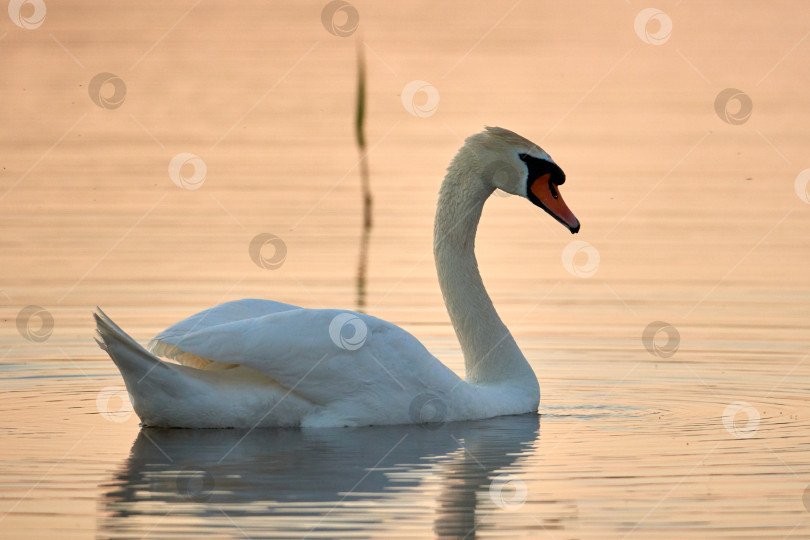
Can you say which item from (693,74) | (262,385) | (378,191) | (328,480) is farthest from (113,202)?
(693,74)

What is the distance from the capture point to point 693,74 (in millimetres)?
31984

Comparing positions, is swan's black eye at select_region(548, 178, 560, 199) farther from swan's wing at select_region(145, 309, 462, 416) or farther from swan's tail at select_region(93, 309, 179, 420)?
swan's tail at select_region(93, 309, 179, 420)

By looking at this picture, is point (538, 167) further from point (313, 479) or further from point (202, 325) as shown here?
point (313, 479)

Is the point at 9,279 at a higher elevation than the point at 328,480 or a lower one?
higher

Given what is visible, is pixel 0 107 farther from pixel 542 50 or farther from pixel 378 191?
pixel 542 50

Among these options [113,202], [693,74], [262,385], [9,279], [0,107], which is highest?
[693,74]

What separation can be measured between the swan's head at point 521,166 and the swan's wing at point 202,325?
6.23 feet

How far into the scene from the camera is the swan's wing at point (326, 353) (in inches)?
385

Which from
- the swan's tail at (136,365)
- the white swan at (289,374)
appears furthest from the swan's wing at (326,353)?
the swan's tail at (136,365)

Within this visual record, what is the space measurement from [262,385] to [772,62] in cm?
2374

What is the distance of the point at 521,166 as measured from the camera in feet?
37.6

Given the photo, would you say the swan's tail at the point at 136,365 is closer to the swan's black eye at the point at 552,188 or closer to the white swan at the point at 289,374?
the white swan at the point at 289,374

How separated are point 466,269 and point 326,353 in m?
2.01

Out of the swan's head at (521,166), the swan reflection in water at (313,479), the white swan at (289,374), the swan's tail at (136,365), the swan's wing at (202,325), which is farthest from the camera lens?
the swan's head at (521,166)
